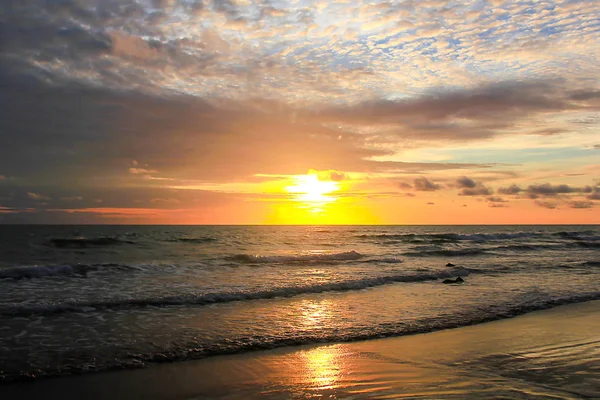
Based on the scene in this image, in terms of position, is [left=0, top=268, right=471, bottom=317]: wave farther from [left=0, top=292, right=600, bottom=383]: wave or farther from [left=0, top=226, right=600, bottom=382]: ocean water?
[left=0, top=292, right=600, bottom=383]: wave

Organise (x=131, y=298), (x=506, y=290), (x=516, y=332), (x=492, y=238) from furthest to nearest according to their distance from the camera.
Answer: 1. (x=492, y=238)
2. (x=506, y=290)
3. (x=131, y=298)
4. (x=516, y=332)

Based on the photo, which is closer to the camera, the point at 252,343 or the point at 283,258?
the point at 252,343

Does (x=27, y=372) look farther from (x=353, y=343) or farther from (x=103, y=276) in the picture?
(x=103, y=276)

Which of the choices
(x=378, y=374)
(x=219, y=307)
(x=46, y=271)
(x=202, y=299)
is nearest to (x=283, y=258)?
(x=46, y=271)

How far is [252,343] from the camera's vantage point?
9.32 metres

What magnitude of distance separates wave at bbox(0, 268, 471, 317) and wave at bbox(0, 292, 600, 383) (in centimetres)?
479

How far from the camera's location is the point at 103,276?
20.7 meters

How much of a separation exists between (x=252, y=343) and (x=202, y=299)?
5.52 meters

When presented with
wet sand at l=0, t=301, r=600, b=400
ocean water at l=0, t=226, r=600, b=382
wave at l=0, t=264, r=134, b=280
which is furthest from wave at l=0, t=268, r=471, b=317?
wave at l=0, t=264, r=134, b=280

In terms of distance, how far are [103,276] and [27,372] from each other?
14.1m

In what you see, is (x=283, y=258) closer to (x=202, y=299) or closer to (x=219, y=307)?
(x=202, y=299)

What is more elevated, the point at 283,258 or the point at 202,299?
the point at 283,258

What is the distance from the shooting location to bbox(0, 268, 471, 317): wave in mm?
12305

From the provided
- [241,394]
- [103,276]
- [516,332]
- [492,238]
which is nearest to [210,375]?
[241,394]
